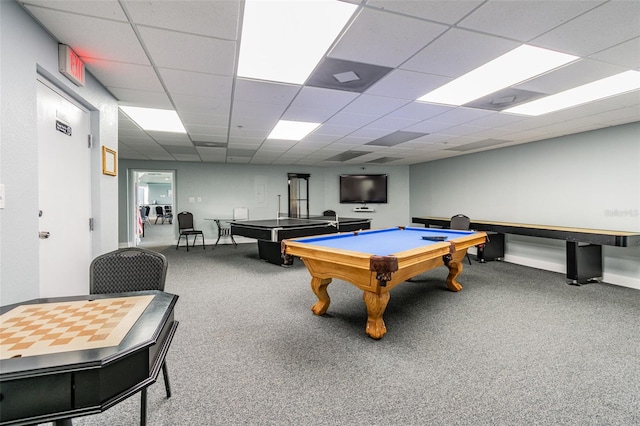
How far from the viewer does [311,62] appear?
247 cm

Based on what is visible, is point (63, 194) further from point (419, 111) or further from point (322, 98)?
point (419, 111)

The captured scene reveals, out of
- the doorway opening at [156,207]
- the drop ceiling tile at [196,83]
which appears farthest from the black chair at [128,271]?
the doorway opening at [156,207]

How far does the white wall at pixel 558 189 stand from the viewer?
4312 mm

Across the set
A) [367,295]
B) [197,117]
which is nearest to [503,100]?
[367,295]

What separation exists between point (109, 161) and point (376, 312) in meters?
3.09

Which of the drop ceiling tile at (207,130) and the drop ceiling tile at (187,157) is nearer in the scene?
the drop ceiling tile at (207,130)

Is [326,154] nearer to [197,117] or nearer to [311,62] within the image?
[197,117]

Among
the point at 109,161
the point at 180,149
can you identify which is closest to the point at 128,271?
the point at 109,161

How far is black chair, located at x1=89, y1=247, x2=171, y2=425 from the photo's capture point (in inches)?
71.9

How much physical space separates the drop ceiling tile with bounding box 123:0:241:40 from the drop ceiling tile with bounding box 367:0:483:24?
0.89 metres

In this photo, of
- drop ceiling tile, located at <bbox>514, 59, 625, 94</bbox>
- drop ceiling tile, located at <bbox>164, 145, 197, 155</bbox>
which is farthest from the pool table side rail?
drop ceiling tile, located at <bbox>164, 145, 197, 155</bbox>

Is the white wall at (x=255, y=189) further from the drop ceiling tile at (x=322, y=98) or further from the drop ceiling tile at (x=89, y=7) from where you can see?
the drop ceiling tile at (x=89, y=7)

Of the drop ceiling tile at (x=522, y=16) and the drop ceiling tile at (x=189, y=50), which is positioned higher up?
the drop ceiling tile at (x=189, y=50)

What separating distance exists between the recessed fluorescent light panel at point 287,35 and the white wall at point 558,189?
4967mm
